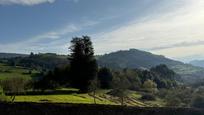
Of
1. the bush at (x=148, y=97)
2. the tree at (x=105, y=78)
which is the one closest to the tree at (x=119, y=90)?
the tree at (x=105, y=78)

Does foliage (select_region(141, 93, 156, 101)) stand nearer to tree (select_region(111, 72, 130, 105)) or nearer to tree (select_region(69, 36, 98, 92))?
tree (select_region(111, 72, 130, 105))

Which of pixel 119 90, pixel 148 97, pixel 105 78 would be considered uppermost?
pixel 105 78

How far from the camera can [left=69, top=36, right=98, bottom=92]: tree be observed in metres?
94.1

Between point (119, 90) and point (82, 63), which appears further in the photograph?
point (119, 90)

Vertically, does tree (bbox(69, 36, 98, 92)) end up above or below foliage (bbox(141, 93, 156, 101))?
above

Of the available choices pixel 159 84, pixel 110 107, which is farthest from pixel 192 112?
pixel 159 84

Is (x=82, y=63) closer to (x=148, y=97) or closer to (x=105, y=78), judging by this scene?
(x=105, y=78)

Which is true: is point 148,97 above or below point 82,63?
below

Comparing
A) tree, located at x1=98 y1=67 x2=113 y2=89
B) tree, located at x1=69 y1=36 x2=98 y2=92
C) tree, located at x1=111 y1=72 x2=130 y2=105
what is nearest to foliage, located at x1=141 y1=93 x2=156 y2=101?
tree, located at x1=98 y1=67 x2=113 y2=89

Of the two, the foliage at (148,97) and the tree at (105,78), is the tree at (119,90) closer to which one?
the tree at (105,78)

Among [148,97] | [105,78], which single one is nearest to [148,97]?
[148,97]

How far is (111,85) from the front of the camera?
115562 millimetres

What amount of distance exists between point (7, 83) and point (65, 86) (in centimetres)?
1386

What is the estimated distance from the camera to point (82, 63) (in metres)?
95.0
